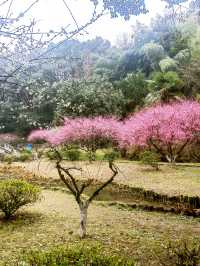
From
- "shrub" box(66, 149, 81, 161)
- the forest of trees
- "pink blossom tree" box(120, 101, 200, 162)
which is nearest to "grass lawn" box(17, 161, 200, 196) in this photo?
A: "pink blossom tree" box(120, 101, 200, 162)

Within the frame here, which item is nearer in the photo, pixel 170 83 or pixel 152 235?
pixel 152 235

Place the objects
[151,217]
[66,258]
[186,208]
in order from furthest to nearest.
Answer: [186,208] → [151,217] → [66,258]

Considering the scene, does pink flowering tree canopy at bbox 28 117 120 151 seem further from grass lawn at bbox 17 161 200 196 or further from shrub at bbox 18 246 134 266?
shrub at bbox 18 246 134 266

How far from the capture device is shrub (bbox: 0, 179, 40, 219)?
34.6 ft

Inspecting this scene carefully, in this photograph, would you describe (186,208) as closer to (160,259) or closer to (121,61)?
(160,259)

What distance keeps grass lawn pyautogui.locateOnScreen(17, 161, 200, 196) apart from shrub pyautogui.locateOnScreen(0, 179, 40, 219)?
211 centimetres

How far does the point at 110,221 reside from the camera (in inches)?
414

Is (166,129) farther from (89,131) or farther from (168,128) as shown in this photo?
(89,131)

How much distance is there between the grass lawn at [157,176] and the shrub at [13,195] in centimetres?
211

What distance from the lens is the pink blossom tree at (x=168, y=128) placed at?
68.8 ft

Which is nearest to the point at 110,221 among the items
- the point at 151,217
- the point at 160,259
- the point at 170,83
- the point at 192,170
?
the point at 151,217

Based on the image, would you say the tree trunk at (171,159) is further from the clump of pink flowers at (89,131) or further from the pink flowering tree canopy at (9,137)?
the pink flowering tree canopy at (9,137)

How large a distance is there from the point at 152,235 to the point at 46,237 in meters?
2.21

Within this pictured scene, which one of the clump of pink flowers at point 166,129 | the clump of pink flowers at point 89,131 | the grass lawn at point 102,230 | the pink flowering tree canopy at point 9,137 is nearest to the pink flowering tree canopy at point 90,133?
the clump of pink flowers at point 89,131
